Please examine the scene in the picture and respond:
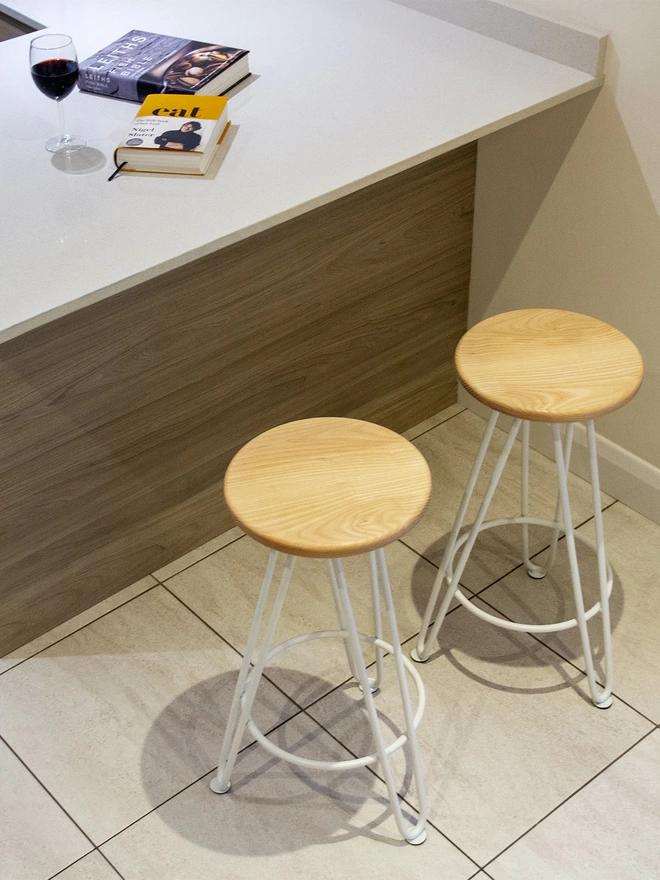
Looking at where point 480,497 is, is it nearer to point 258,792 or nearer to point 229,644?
point 229,644

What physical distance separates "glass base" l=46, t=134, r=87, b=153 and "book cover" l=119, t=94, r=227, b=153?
12 centimetres

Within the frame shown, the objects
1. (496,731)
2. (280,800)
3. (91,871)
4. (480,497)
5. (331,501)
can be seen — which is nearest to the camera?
(331,501)

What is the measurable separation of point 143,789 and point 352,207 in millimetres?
1381

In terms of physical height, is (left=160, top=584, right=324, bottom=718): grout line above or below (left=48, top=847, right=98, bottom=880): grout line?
above

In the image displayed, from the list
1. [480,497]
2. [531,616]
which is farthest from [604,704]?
[480,497]

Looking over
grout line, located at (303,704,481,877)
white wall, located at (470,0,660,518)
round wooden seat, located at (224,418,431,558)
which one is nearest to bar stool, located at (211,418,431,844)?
round wooden seat, located at (224,418,431,558)

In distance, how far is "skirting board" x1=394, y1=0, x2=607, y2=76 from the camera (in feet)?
7.39

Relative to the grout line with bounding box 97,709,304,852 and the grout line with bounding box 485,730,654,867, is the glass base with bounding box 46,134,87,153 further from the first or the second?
the grout line with bounding box 485,730,654,867

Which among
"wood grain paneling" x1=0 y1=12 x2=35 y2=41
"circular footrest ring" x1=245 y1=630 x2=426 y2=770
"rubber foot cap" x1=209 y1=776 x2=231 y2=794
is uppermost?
"wood grain paneling" x1=0 y1=12 x2=35 y2=41

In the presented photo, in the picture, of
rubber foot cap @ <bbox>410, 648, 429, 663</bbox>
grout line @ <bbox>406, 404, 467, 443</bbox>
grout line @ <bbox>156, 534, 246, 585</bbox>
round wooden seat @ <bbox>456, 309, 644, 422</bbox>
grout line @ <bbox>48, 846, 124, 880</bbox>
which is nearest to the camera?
round wooden seat @ <bbox>456, 309, 644, 422</bbox>

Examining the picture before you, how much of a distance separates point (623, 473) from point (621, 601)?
1.26 ft

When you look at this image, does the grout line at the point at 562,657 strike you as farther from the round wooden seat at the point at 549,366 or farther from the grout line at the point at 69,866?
the grout line at the point at 69,866

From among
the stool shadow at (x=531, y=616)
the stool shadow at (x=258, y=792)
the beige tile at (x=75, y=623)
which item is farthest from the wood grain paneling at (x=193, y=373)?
the stool shadow at (x=531, y=616)

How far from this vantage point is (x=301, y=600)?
2.46 metres
